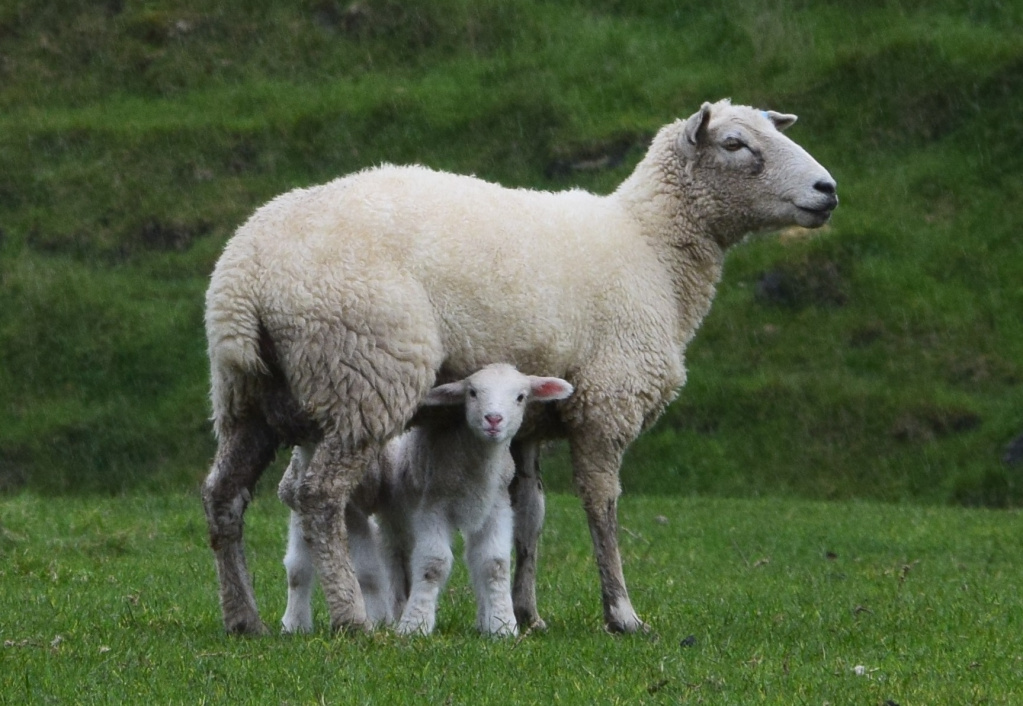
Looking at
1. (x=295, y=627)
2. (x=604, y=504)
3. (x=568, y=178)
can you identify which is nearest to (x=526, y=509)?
(x=604, y=504)

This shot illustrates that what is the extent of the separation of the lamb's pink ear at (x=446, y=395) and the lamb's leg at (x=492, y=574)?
75cm

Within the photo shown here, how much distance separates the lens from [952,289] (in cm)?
2619

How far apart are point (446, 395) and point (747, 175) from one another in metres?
2.40

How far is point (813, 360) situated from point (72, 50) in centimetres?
1701

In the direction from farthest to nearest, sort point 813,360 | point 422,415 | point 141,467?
point 813,360 → point 141,467 → point 422,415

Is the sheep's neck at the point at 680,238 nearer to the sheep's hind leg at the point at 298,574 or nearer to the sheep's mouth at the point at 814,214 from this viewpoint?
the sheep's mouth at the point at 814,214

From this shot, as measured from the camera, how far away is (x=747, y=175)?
941 centimetres

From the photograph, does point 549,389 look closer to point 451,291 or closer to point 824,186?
point 451,291

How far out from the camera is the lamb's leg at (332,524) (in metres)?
7.95

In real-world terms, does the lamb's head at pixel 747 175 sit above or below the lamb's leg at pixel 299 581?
above

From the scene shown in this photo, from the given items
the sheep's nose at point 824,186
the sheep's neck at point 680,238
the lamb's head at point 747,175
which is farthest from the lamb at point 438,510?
the sheep's nose at point 824,186

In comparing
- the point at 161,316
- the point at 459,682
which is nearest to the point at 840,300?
the point at 161,316

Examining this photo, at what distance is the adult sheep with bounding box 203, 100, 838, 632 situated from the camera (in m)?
7.96

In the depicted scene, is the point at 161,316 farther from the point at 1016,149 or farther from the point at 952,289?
the point at 1016,149
